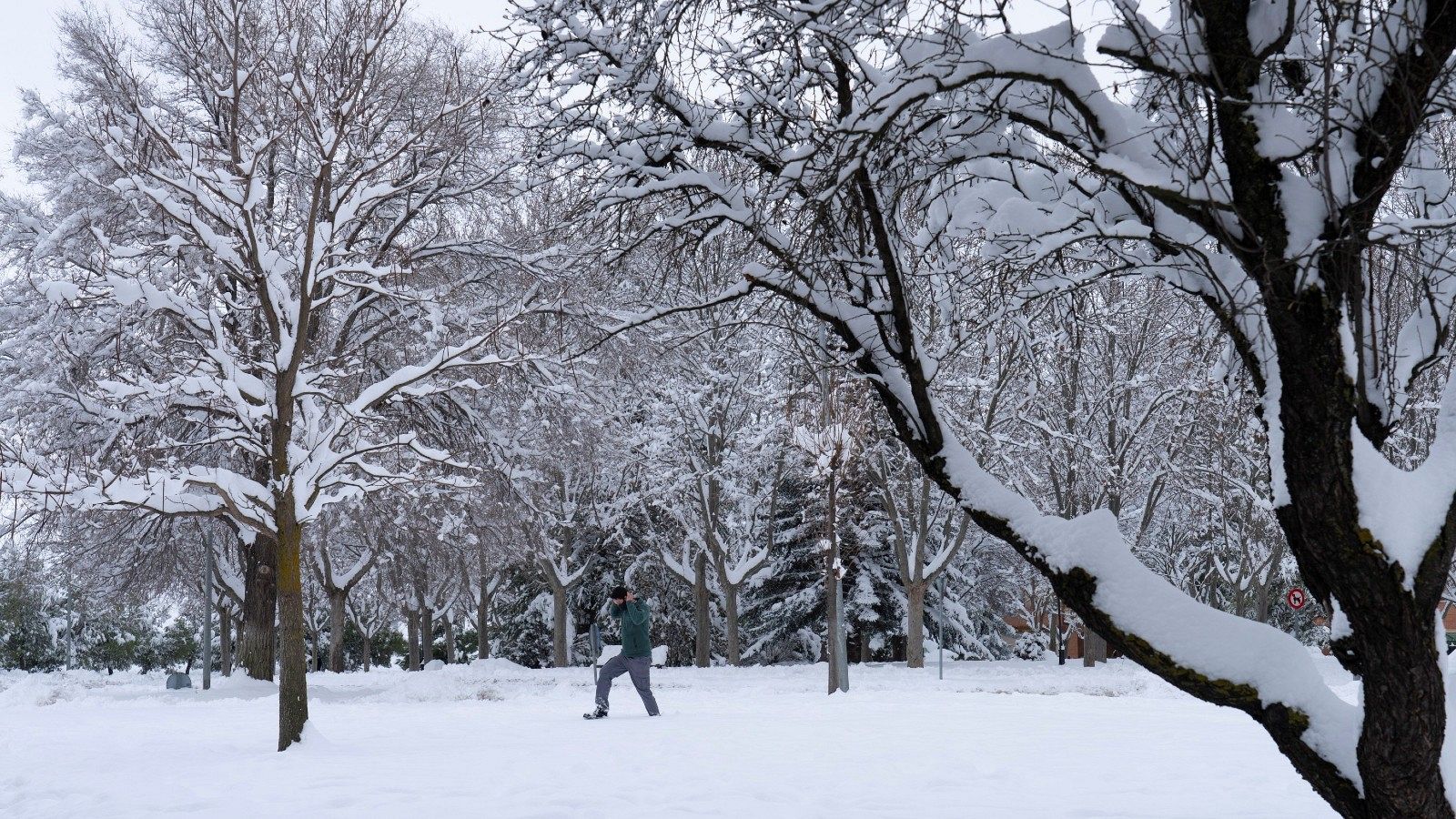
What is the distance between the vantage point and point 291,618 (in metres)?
10.6

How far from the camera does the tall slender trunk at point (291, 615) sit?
10117 millimetres

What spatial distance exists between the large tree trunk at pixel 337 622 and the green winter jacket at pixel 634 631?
68.5ft

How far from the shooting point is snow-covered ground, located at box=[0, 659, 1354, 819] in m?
6.99

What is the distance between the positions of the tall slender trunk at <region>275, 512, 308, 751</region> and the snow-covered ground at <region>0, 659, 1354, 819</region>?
39 centimetres

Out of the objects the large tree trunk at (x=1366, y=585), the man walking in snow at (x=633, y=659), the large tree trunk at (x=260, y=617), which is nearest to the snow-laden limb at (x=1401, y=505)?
the large tree trunk at (x=1366, y=585)

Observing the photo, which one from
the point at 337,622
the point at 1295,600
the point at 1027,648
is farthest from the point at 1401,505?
the point at 1027,648

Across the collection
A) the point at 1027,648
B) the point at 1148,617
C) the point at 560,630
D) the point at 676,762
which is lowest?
the point at 1027,648

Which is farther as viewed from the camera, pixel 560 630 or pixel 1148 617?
pixel 560 630

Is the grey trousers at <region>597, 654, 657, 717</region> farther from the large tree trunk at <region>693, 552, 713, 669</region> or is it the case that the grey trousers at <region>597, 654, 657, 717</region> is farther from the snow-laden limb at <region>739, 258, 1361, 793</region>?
the large tree trunk at <region>693, 552, 713, 669</region>

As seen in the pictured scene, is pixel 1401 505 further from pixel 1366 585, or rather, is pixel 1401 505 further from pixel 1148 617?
pixel 1148 617

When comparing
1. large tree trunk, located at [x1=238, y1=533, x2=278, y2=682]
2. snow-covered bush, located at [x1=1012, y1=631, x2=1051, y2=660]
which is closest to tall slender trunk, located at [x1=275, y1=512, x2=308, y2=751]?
large tree trunk, located at [x1=238, y1=533, x2=278, y2=682]

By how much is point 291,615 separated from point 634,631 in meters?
3.69

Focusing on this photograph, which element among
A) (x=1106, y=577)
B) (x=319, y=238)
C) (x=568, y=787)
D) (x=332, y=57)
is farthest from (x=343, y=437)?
(x=1106, y=577)

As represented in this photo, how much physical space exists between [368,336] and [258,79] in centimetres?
714
